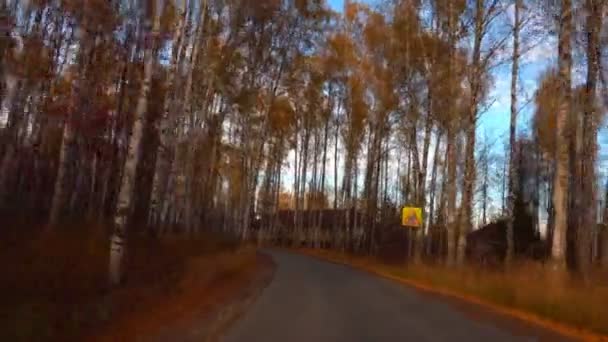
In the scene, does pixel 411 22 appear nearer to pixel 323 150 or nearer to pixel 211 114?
pixel 211 114

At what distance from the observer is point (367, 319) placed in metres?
11.3

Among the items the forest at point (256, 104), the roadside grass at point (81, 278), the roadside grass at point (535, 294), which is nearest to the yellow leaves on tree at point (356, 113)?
the forest at point (256, 104)

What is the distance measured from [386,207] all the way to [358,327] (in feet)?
177

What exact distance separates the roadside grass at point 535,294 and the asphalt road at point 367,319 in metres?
0.83

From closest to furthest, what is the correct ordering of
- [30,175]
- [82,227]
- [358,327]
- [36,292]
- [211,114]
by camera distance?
1. [358,327]
2. [36,292]
3. [82,227]
4. [30,175]
5. [211,114]

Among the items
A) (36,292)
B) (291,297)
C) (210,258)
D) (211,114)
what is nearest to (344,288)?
(291,297)

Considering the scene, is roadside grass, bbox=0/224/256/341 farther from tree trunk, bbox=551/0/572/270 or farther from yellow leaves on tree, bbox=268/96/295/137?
yellow leaves on tree, bbox=268/96/295/137

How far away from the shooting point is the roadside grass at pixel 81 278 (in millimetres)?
9320

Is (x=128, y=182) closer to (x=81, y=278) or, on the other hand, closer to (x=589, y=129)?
(x=81, y=278)

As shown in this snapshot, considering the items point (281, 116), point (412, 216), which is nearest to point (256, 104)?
point (281, 116)

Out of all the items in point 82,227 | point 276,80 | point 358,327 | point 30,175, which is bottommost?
point 358,327

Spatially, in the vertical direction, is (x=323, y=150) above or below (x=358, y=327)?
above

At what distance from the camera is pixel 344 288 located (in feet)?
57.5

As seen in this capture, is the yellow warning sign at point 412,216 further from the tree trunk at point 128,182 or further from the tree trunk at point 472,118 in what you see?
the tree trunk at point 128,182
